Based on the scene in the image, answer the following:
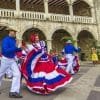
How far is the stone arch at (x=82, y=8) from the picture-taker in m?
28.8

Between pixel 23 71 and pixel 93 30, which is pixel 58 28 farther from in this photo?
pixel 23 71

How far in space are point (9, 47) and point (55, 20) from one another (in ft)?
60.5

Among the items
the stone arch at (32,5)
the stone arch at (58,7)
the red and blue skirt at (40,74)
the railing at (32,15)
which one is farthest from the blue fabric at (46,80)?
the stone arch at (58,7)

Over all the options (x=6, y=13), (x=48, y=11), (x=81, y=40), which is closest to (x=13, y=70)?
(x=6, y=13)

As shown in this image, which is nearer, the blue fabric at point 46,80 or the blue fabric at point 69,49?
the blue fabric at point 46,80

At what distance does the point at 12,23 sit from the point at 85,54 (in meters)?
7.84

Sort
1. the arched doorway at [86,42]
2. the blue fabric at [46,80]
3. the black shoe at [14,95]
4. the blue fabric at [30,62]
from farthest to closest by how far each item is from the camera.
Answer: the arched doorway at [86,42], the blue fabric at [30,62], the blue fabric at [46,80], the black shoe at [14,95]

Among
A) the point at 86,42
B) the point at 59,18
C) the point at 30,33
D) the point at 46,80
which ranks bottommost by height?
the point at 46,80

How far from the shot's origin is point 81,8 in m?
29.9

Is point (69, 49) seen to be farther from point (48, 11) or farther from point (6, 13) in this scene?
point (48, 11)

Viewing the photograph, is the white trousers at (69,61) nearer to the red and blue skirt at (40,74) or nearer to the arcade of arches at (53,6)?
the red and blue skirt at (40,74)

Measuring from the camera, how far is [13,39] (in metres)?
7.57

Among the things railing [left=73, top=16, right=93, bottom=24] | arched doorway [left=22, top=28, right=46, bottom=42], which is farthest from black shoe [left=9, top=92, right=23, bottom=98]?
railing [left=73, top=16, right=93, bottom=24]

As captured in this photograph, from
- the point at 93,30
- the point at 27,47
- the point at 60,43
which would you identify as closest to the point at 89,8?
the point at 93,30
